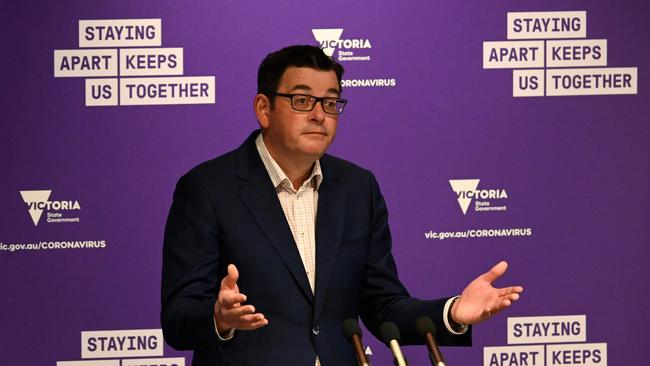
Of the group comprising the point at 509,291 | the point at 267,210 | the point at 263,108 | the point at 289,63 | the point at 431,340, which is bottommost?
the point at 431,340

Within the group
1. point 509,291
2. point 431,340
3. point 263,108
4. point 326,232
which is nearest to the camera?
point 431,340

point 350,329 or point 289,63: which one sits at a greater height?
point 289,63

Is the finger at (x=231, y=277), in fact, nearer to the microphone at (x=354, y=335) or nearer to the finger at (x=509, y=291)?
the microphone at (x=354, y=335)

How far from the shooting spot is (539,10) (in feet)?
18.3

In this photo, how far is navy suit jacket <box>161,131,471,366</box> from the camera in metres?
3.39

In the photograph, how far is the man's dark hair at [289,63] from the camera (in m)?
3.64

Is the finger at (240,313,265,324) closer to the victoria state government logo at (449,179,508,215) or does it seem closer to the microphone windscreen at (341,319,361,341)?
the microphone windscreen at (341,319,361,341)

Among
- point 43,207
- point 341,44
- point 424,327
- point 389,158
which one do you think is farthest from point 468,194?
point 424,327

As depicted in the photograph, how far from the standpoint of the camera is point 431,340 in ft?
9.32

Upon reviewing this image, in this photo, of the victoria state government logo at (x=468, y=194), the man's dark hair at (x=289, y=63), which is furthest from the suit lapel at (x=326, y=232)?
the victoria state government logo at (x=468, y=194)

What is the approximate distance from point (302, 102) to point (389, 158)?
1.97 meters

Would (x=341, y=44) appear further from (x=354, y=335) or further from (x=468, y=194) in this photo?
(x=354, y=335)

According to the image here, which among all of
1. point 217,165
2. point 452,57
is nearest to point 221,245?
point 217,165

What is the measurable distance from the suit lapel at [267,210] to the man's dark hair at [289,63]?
26 centimetres
